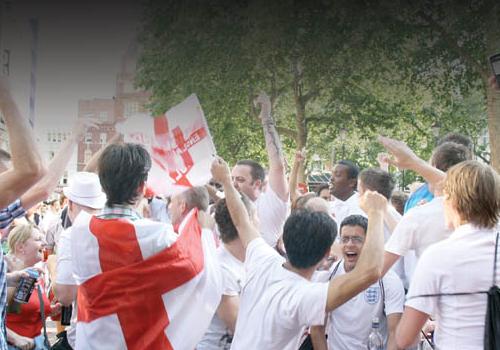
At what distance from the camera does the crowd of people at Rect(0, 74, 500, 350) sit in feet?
9.07

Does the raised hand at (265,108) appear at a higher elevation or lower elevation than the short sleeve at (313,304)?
higher

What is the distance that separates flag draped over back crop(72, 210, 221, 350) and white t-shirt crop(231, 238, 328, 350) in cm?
25

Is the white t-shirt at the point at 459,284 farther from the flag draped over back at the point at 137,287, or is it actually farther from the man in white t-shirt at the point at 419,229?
the flag draped over back at the point at 137,287

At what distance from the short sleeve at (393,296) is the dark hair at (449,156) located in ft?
2.58

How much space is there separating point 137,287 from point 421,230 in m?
1.62

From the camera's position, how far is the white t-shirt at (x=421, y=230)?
12.1ft

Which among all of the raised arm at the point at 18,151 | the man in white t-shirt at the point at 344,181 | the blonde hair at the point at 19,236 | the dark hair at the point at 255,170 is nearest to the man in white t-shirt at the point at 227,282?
the raised arm at the point at 18,151

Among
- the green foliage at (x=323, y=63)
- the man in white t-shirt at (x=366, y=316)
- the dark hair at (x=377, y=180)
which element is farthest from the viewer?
the green foliage at (x=323, y=63)

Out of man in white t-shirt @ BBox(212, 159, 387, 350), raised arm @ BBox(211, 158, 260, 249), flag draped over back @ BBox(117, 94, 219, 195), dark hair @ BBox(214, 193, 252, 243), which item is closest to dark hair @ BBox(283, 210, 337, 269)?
man in white t-shirt @ BBox(212, 159, 387, 350)

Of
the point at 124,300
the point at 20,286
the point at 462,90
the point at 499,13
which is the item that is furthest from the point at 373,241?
the point at 462,90

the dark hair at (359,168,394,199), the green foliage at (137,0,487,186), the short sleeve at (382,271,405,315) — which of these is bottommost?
the short sleeve at (382,271,405,315)

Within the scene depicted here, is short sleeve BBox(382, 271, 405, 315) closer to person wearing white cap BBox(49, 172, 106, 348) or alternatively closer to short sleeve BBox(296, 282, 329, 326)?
short sleeve BBox(296, 282, 329, 326)

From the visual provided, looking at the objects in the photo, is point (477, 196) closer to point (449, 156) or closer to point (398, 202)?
point (449, 156)

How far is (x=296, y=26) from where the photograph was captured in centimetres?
2066
